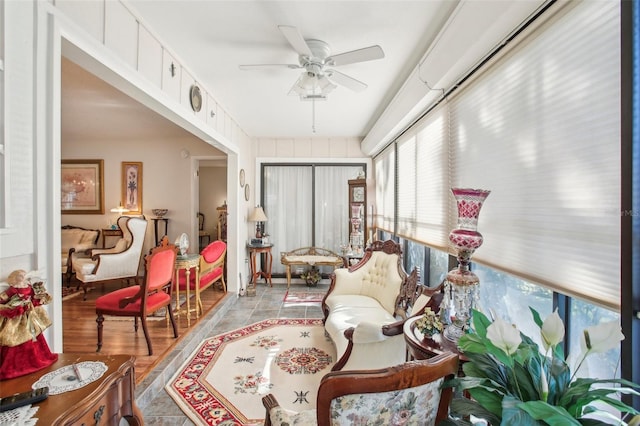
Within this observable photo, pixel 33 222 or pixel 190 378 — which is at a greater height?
pixel 33 222

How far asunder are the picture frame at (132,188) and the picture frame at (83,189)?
417 millimetres

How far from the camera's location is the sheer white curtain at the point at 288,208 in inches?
209

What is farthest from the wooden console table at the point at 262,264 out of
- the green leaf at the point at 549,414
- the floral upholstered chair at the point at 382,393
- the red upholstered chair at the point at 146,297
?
the green leaf at the point at 549,414

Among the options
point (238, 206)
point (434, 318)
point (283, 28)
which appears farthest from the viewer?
point (238, 206)

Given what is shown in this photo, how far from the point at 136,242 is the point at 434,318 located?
4659 millimetres

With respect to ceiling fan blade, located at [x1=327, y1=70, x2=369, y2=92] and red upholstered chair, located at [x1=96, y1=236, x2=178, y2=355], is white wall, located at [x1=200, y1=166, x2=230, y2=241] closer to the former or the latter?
red upholstered chair, located at [x1=96, y1=236, x2=178, y2=355]

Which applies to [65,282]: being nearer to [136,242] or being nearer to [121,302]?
[136,242]

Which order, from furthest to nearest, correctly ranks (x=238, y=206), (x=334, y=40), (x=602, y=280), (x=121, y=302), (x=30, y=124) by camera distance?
(x=238, y=206) < (x=121, y=302) < (x=334, y=40) < (x=30, y=124) < (x=602, y=280)

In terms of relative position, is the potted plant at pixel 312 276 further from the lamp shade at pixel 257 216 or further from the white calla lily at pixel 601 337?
the white calla lily at pixel 601 337

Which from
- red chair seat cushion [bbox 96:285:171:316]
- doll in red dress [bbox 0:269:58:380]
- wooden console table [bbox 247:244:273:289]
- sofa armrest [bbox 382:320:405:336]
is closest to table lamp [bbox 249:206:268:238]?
wooden console table [bbox 247:244:273:289]

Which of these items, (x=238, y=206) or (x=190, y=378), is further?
(x=238, y=206)

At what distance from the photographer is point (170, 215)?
518cm

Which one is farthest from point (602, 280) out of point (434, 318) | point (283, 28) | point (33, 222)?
point (33, 222)

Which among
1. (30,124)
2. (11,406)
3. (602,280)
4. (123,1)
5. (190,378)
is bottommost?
(190,378)
